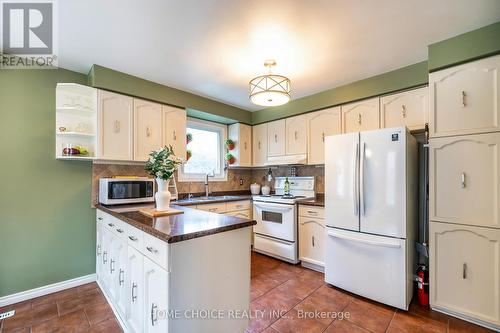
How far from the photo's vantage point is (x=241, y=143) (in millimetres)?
4133

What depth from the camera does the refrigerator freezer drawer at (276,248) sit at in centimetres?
311

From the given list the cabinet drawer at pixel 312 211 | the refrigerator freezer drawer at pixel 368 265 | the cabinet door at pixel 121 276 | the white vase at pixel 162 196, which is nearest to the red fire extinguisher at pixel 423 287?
the refrigerator freezer drawer at pixel 368 265

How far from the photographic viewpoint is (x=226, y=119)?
3.96 m

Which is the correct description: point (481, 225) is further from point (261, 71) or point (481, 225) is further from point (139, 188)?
point (139, 188)

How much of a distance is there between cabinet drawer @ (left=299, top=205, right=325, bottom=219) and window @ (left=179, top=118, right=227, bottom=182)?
168cm

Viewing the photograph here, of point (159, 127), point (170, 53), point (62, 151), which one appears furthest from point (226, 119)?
point (62, 151)

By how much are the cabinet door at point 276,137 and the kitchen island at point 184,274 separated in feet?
7.64

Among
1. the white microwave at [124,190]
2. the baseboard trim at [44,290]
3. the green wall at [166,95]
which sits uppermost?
the green wall at [166,95]

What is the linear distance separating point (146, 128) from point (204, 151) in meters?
1.28

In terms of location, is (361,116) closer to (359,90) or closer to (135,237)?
(359,90)

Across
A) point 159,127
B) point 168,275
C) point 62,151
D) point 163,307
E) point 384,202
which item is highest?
point 159,127

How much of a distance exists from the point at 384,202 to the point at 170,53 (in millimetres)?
2540

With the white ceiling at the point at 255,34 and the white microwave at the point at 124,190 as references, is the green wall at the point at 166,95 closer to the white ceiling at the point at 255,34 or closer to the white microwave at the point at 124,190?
the white ceiling at the point at 255,34

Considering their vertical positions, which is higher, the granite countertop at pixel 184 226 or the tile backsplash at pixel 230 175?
the tile backsplash at pixel 230 175
